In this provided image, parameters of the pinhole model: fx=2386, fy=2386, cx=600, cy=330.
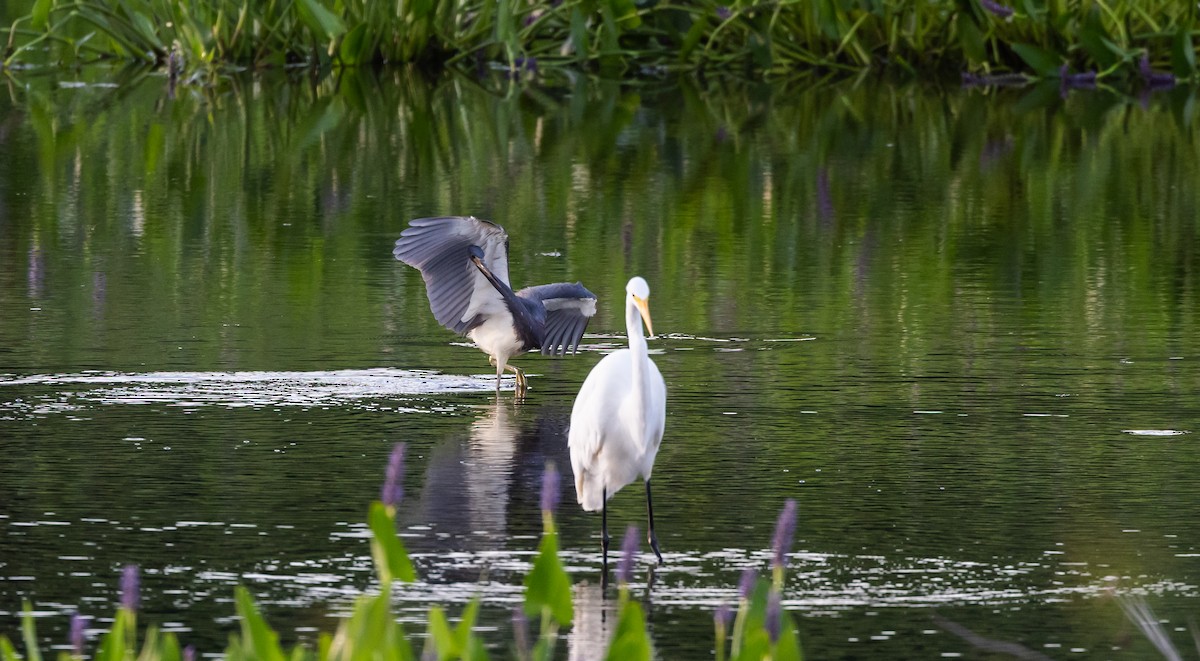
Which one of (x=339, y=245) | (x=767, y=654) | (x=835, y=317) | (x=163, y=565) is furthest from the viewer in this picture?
(x=339, y=245)

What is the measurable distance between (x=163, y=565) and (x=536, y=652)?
237 centimetres

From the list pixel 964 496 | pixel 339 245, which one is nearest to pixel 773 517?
pixel 964 496

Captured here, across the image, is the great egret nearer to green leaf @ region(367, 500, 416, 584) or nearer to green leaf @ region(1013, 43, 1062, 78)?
green leaf @ region(367, 500, 416, 584)

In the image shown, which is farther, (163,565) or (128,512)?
(128,512)

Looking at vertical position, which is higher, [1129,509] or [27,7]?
[27,7]

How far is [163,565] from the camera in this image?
5844mm

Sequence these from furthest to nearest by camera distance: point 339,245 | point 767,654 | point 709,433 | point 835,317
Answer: point 339,245 → point 835,317 → point 709,433 → point 767,654

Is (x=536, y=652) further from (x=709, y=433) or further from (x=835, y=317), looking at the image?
(x=835, y=317)

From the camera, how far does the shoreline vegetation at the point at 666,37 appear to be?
21031 mm

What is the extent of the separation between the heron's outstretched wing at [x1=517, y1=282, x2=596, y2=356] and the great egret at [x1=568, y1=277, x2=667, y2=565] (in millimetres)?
2485

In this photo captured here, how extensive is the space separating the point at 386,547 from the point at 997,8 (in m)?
16.9

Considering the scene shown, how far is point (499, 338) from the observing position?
8648mm

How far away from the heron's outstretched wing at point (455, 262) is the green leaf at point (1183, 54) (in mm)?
12807

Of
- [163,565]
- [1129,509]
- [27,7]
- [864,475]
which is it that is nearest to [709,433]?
[864,475]
